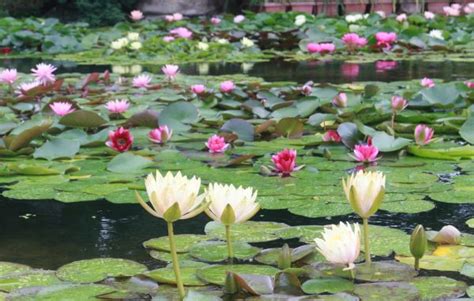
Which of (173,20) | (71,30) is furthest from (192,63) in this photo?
(173,20)

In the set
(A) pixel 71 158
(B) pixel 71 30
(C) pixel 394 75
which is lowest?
(A) pixel 71 158

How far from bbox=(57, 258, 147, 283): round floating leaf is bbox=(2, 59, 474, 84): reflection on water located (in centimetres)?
290

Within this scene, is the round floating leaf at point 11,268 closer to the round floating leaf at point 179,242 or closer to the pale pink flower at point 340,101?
the round floating leaf at point 179,242

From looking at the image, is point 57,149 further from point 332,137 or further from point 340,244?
point 340,244

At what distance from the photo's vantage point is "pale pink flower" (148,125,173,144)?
2.41 m

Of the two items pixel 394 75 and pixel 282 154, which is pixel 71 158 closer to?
pixel 282 154

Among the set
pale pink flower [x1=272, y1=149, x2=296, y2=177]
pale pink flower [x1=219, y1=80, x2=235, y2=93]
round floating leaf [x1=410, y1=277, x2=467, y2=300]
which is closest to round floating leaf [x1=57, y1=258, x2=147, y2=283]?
round floating leaf [x1=410, y1=277, x2=467, y2=300]

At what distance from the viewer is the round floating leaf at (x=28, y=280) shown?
1219 mm

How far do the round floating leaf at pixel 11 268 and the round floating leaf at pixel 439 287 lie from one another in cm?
61

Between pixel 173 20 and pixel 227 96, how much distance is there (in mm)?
5051

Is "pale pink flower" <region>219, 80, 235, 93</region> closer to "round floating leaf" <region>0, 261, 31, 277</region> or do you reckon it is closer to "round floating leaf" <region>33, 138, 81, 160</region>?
"round floating leaf" <region>33, 138, 81, 160</region>

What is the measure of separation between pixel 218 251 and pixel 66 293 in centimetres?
29

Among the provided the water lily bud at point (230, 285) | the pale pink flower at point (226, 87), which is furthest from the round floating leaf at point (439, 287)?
the pale pink flower at point (226, 87)

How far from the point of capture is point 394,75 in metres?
4.36
